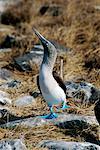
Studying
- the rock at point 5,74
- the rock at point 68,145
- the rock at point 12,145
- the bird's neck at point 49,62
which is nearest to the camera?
the rock at point 12,145

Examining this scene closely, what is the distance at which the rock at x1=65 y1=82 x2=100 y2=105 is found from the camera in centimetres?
703

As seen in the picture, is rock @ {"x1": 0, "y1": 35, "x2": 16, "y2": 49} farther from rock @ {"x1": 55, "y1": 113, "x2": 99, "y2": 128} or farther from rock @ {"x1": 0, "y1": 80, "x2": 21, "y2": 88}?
rock @ {"x1": 55, "y1": 113, "x2": 99, "y2": 128}

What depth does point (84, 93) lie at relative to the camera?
7.09 metres

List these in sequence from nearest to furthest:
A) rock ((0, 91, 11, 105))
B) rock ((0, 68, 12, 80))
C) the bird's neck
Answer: the bird's neck
rock ((0, 91, 11, 105))
rock ((0, 68, 12, 80))

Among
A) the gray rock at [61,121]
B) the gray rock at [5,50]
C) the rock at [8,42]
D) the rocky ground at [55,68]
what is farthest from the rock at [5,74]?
the gray rock at [61,121]

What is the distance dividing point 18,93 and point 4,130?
1.54 meters

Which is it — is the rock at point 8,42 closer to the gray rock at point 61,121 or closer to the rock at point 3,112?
the rock at point 3,112

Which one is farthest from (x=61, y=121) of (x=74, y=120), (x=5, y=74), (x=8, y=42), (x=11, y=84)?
(x=8, y=42)


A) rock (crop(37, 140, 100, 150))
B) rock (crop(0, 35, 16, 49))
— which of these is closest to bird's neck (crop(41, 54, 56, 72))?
rock (crop(37, 140, 100, 150))

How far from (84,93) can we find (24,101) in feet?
2.40

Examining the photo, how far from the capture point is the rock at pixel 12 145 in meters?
5.23

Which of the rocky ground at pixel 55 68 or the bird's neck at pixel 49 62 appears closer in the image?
the rocky ground at pixel 55 68

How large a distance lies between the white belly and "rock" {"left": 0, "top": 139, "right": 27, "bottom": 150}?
2.64 ft

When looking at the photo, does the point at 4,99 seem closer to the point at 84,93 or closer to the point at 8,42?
the point at 84,93
